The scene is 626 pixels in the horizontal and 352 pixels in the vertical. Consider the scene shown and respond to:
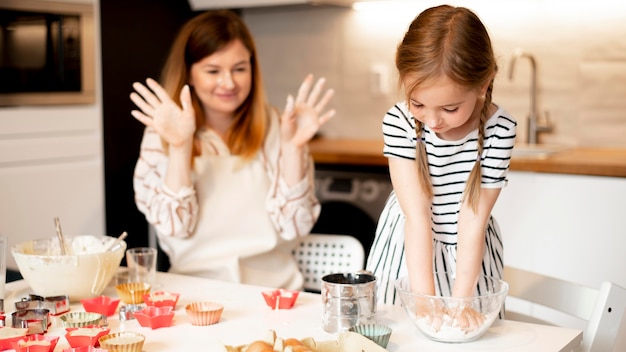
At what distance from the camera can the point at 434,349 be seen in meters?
1.34

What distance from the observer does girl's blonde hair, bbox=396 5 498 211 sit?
4.74 feet

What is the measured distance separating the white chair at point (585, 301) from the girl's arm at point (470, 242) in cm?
17

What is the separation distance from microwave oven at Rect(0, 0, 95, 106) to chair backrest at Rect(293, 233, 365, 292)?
1201 millimetres

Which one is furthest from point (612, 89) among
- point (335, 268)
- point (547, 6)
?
point (335, 268)

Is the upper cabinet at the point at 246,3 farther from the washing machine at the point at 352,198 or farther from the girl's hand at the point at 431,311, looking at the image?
the girl's hand at the point at 431,311

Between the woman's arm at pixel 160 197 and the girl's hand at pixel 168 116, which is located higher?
the girl's hand at pixel 168 116

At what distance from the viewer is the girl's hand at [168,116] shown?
83.0 inches

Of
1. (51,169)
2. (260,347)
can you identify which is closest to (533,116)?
(51,169)

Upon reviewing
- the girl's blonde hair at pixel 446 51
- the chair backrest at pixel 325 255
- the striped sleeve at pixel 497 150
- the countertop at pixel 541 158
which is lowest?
→ the chair backrest at pixel 325 255

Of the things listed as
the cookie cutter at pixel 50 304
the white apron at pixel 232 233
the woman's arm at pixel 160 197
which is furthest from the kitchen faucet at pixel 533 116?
the cookie cutter at pixel 50 304

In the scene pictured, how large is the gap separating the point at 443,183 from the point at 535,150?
1380 millimetres

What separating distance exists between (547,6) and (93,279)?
2.15m

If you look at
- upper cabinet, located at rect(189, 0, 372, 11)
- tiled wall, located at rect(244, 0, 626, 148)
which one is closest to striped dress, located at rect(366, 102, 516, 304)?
tiled wall, located at rect(244, 0, 626, 148)

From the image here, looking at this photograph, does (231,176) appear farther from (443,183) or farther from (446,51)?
(446,51)
